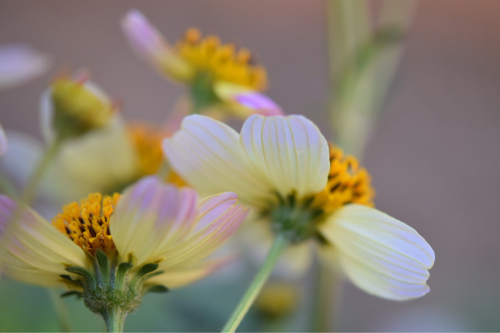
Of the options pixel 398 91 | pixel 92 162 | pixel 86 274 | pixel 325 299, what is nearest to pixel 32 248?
pixel 86 274

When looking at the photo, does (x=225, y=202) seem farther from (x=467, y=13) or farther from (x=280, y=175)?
(x=467, y=13)

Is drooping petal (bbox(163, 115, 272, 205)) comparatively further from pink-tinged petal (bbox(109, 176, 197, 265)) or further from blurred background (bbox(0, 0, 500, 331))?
blurred background (bbox(0, 0, 500, 331))

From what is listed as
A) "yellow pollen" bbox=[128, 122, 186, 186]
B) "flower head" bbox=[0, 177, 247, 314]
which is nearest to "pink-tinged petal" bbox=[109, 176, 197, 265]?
"flower head" bbox=[0, 177, 247, 314]

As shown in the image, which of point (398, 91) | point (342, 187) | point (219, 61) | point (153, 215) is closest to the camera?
point (153, 215)

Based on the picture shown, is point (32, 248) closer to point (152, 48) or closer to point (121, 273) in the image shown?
point (121, 273)

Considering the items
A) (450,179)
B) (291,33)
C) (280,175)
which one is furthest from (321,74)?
(280,175)
